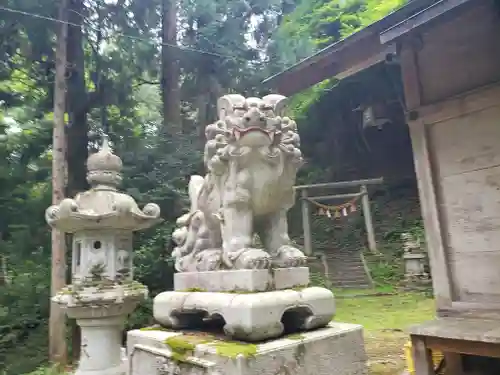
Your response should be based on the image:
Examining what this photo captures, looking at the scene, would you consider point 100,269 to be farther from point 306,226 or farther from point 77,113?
point 306,226

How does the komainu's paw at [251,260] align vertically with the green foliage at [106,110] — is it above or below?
below

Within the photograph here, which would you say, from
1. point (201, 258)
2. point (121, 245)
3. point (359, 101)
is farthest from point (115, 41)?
point (359, 101)

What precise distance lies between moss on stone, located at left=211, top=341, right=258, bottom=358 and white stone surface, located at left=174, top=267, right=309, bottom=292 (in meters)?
0.26

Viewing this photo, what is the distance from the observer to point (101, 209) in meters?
4.28

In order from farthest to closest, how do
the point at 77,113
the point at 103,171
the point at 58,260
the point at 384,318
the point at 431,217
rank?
the point at 77,113 → the point at 384,318 → the point at 58,260 → the point at 103,171 → the point at 431,217

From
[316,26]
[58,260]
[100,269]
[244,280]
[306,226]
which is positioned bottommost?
[244,280]

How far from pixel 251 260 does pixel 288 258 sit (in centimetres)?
30

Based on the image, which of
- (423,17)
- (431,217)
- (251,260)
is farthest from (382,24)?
(251,260)

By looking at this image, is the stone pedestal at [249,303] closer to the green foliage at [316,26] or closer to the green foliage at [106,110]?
the green foliage at [106,110]

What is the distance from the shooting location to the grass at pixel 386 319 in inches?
172

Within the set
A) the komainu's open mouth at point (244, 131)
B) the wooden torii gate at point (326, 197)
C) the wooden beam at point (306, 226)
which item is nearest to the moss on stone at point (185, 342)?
the komainu's open mouth at point (244, 131)

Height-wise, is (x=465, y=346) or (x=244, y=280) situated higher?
(x=244, y=280)

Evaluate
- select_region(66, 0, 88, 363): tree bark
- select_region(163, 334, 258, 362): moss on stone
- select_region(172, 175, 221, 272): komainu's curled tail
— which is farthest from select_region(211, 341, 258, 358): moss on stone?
select_region(66, 0, 88, 363): tree bark

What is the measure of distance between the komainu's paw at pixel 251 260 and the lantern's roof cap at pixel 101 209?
2481 millimetres
